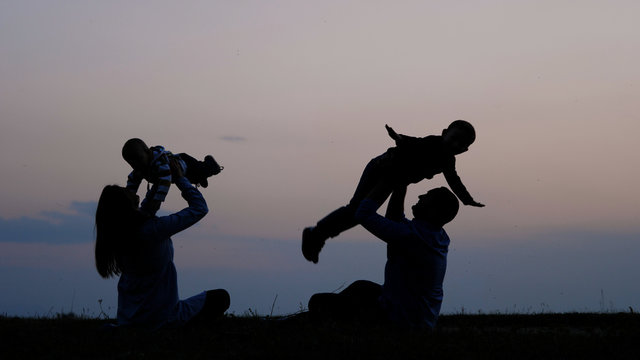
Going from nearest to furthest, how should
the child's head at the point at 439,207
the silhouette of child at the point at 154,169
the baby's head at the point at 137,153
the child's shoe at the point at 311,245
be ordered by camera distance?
the child's head at the point at 439,207 < the silhouette of child at the point at 154,169 < the child's shoe at the point at 311,245 < the baby's head at the point at 137,153

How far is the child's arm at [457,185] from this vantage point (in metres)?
9.23

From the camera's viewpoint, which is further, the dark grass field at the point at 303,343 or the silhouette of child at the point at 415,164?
the silhouette of child at the point at 415,164

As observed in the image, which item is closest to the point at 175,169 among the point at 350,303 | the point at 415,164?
the point at 350,303

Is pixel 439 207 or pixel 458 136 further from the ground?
pixel 458 136

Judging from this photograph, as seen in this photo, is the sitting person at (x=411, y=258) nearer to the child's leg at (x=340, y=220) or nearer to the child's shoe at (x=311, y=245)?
the child's leg at (x=340, y=220)

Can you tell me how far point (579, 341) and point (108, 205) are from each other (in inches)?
207

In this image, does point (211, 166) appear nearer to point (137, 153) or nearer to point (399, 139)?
point (137, 153)

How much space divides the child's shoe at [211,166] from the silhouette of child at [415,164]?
1937 mm

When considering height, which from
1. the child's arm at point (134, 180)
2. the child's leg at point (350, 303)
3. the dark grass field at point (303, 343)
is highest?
the child's arm at point (134, 180)

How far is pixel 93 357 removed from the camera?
7.01 meters

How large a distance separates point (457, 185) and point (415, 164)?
0.68 metres

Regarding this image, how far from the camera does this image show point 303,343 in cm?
739

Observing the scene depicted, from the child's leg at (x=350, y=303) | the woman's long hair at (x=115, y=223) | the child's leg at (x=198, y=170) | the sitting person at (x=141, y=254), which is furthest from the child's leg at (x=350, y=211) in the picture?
the woman's long hair at (x=115, y=223)

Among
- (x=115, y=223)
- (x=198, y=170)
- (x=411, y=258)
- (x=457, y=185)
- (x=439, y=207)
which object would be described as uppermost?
(x=198, y=170)
